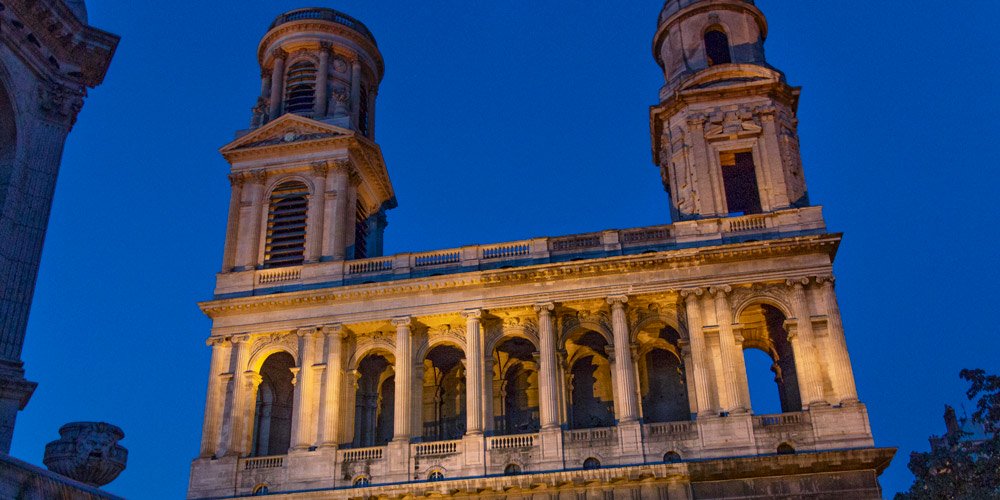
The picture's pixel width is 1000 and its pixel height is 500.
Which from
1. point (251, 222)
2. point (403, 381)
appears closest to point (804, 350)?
point (403, 381)

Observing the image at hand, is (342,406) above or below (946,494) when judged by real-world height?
above

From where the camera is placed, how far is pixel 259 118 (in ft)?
140

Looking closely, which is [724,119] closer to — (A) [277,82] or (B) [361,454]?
(B) [361,454]

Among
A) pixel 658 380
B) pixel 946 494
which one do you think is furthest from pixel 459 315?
pixel 946 494

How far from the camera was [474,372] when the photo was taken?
33.9 meters

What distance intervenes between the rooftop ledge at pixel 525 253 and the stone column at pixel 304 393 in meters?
2.26

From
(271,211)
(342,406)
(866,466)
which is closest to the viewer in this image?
(866,466)

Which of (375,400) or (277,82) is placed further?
(277,82)

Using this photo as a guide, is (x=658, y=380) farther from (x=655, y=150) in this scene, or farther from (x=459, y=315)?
(x=655, y=150)

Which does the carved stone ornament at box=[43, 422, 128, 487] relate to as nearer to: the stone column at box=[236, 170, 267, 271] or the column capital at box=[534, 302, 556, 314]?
the column capital at box=[534, 302, 556, 314]

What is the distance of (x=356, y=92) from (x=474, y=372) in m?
16.8

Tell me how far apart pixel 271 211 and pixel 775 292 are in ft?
67.5

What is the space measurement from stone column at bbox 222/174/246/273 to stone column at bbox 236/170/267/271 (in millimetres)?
144

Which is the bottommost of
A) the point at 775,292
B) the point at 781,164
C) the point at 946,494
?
the point at 946,494
